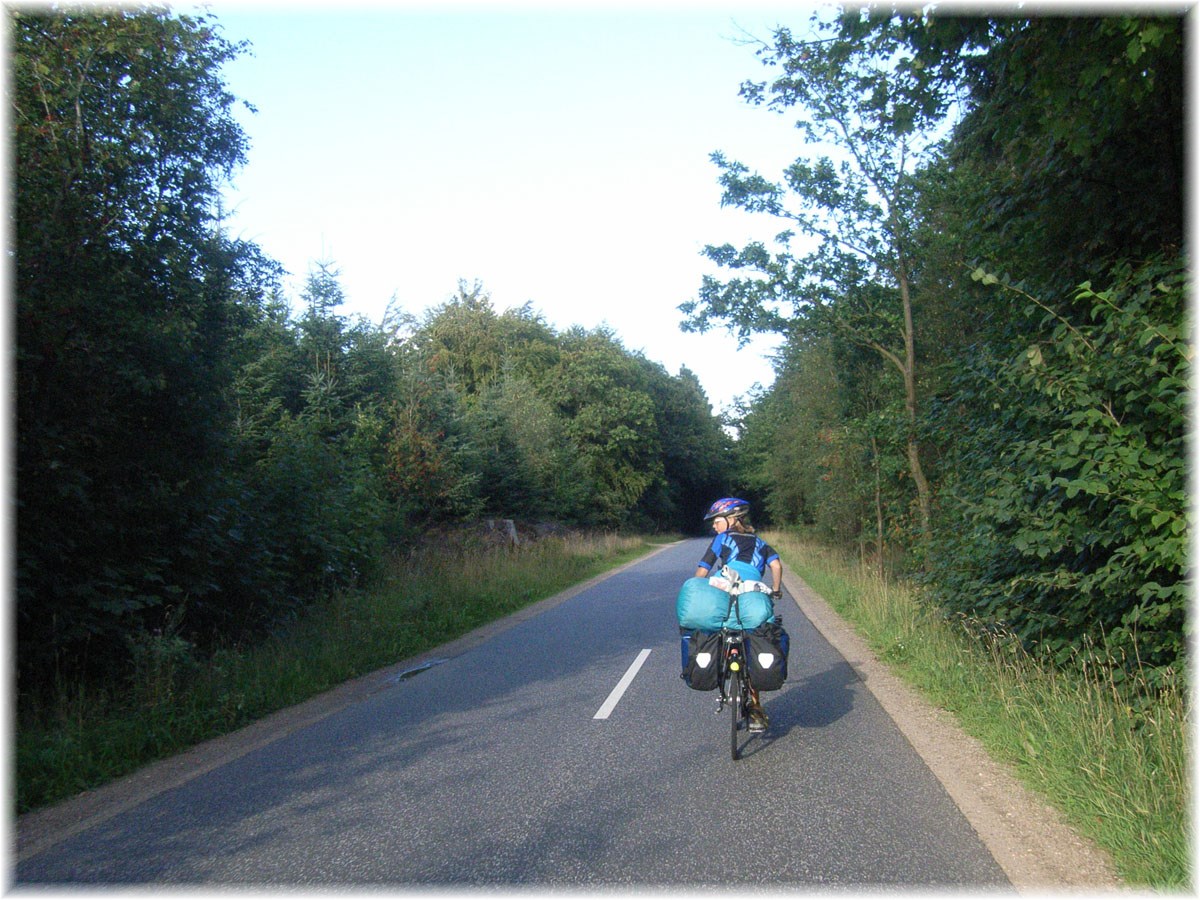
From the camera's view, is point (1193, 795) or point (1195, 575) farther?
point (1195, 575)

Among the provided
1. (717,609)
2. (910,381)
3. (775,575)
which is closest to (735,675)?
(717,609)

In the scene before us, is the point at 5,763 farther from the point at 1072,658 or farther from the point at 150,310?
the point at 1072,658

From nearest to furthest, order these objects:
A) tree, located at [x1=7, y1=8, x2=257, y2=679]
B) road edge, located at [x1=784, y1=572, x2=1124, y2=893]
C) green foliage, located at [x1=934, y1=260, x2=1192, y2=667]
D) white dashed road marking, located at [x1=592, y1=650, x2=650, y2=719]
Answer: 1. road edge, located at [x1=784, y1=572, x2=1124, y2=893]
2. green foliage, located at [x1=934, y1=260, x2=1192, y2=667]
3. tree, located at [x1=7, y1=8, x2=257, y2=679]
4. white dashed road marking, located at [x1=592, y1=650, x2=650, y2=719]

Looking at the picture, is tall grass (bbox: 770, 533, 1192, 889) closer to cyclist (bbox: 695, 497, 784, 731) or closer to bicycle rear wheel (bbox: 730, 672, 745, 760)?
bicycle rear wheel (bbox: 730, 672, 745, 760)

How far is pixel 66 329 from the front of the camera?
7.42m

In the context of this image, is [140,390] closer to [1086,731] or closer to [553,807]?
[553,807]

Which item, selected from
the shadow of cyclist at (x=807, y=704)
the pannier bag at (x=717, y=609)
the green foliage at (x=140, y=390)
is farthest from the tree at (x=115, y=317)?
the shadow of cyclist at (x=807, y=704)

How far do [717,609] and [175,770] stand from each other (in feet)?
13.1

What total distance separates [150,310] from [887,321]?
44.3ft

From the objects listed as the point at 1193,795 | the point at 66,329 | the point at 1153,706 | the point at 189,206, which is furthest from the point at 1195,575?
the point at 189,206

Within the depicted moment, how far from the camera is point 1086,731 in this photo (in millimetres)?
5770

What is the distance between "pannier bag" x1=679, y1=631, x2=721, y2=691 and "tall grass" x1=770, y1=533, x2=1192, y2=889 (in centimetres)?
198

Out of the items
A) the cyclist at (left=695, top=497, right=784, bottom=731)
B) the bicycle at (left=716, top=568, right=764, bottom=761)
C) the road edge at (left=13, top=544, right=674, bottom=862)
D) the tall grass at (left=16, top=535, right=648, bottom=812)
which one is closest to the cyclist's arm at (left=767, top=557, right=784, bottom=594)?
the cyclist at (left=695, top=497, right=784, bottom=731)

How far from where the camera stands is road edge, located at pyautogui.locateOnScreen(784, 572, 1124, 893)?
4.24 metres
